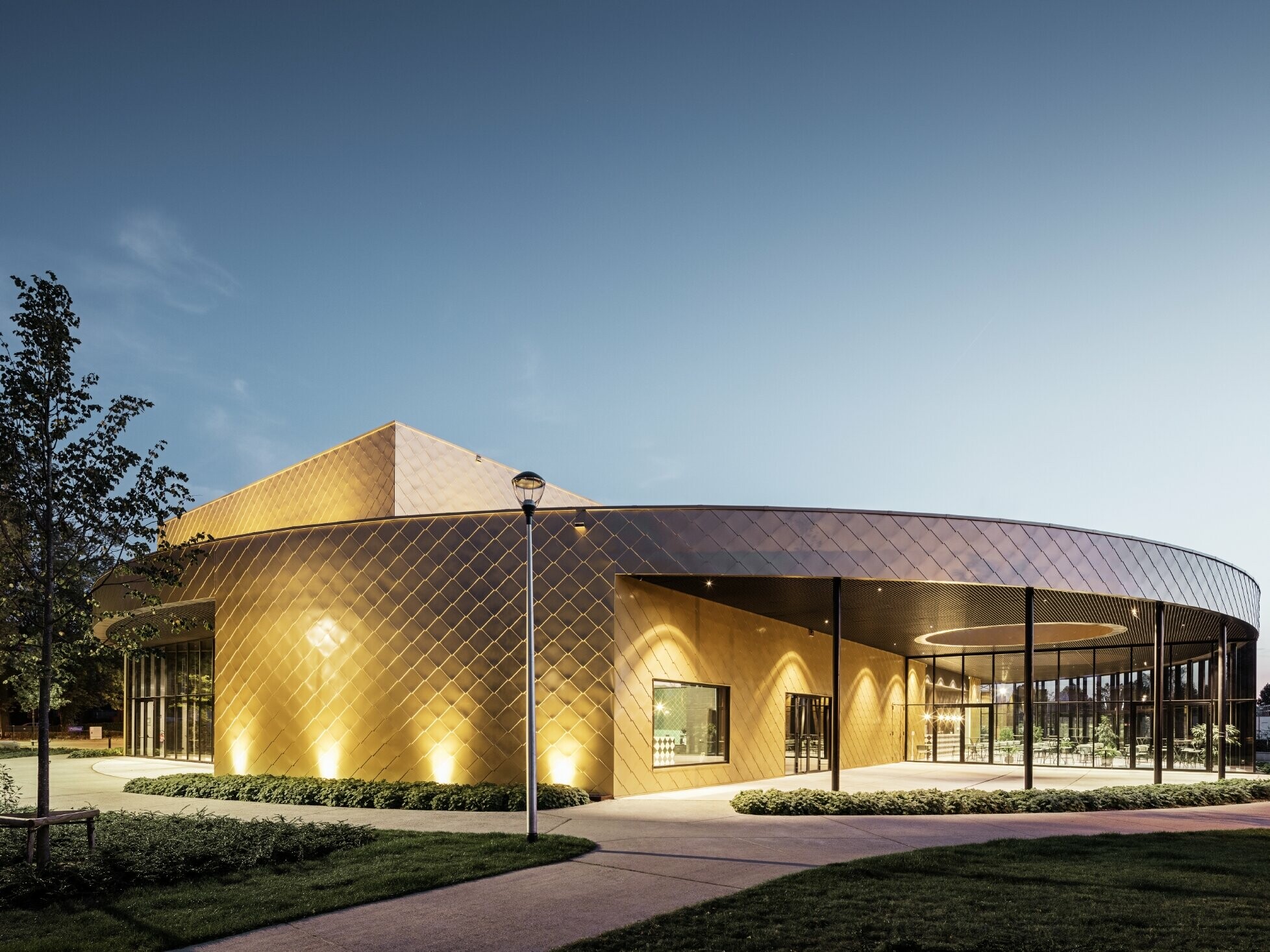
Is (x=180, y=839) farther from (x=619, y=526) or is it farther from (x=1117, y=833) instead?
(x=1117, y=833)

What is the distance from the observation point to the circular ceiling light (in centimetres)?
2788

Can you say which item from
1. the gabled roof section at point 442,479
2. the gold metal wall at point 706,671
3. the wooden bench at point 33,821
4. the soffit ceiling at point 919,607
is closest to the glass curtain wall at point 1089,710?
the soffit ceiling at point 919,607

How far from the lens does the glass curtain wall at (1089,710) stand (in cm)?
3156

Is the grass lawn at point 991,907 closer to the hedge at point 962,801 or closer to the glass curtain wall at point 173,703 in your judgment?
the hedge at point 962,801

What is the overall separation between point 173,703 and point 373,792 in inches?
691

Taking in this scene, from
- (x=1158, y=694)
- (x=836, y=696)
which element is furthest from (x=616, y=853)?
(x=1158, y=694)

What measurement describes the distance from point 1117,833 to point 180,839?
509 inches

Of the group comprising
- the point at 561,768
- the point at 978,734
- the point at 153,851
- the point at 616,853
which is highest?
the point at 153,851

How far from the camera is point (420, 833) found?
1283cm

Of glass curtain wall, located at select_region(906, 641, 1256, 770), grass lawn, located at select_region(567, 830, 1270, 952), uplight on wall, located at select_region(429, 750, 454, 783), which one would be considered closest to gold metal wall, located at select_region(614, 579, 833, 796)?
uplight on wall, located at select_region(429, 750, 454, 783)

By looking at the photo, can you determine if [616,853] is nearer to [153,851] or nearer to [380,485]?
[153,851]

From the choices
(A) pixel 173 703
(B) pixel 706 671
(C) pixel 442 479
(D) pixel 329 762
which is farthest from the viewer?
(A) pixel 173 703

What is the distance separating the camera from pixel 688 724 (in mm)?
20781

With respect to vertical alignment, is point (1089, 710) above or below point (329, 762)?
below
